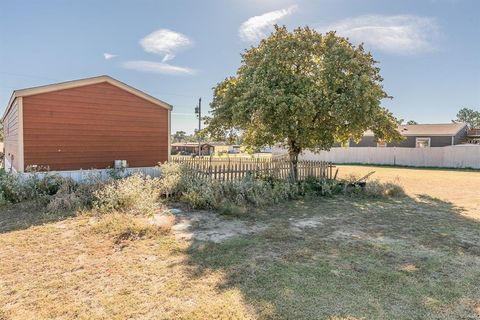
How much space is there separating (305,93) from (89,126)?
7559 millimetres

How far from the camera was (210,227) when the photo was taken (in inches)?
236

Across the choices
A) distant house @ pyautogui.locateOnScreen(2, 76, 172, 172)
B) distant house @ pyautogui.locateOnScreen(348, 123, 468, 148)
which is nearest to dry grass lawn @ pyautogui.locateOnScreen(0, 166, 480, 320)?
distant house @ pyautogui.locateOnScreen(2, 76, 172, 172)

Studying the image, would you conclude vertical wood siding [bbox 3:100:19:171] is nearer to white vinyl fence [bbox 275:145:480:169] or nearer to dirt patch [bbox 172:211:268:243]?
dirt patch [bbox 172:211:268:243]

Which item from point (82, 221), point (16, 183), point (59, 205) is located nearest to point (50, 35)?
point (16, 183)

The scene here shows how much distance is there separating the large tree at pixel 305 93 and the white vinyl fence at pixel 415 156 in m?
9.68

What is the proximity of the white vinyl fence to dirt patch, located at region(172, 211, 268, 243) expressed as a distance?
14819mm

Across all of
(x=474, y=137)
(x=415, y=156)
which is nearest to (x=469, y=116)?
(x=474, y=137)

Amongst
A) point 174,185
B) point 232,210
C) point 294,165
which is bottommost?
point 232,210

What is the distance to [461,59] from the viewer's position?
53.7 ft

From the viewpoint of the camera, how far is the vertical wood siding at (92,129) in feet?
30.8

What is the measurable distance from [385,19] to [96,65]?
17.6 metres

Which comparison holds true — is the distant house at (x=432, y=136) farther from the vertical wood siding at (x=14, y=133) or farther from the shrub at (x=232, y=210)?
the vertical wood siding at (x=14, y=133)

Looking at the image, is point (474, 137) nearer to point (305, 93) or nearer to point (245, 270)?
point (305, 93)

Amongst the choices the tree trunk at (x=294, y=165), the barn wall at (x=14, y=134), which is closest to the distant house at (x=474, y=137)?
the tree trunk at (x=294, y=165)
